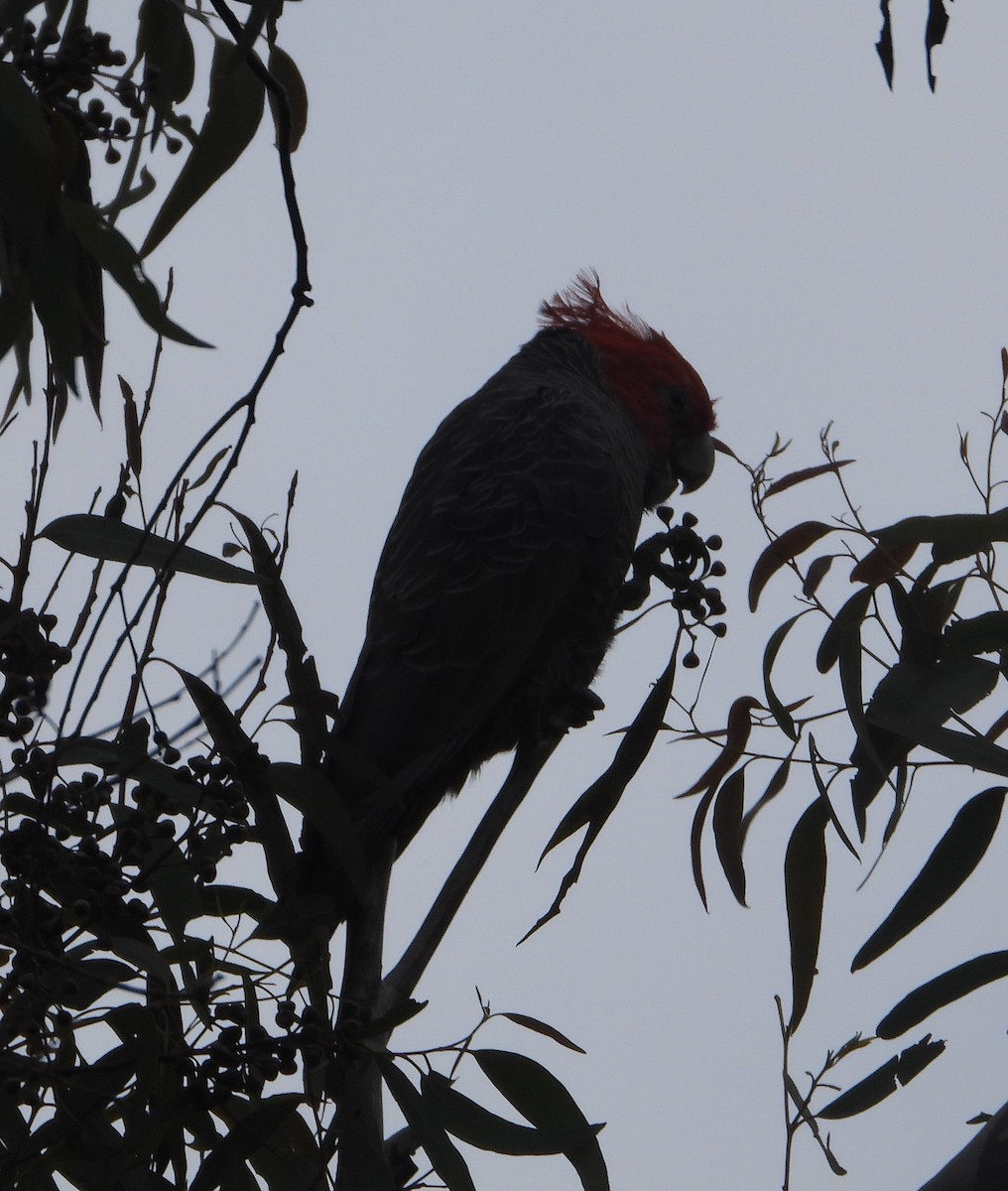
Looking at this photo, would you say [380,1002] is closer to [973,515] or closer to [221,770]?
[221,770]

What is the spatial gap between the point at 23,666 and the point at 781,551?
928 millimetres

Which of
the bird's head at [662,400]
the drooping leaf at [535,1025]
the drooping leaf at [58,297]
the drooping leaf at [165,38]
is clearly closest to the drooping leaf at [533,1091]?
the drooping leaf at [535,1025]

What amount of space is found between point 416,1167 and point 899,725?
713mm

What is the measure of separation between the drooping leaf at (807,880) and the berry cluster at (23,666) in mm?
835

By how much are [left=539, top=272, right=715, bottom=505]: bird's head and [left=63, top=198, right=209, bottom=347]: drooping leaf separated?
5.40ft

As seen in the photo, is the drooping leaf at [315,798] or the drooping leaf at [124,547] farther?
the drooping leaf at [315,798]

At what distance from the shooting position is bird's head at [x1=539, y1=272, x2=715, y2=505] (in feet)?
8.71

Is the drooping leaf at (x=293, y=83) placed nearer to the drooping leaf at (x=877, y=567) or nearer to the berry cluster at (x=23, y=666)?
the berry cluster at (x=23, y=666)

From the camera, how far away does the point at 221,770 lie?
3.96 ft

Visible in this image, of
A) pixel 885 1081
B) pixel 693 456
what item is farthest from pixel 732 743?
pixel 693 456

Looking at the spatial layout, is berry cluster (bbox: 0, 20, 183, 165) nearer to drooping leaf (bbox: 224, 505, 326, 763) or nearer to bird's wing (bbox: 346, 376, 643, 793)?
drooping leaf (bbox: 224, 505, 326, 763)

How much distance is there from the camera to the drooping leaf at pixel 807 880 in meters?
1.46

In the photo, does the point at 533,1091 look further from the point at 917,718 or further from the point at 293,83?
the point at 293,83

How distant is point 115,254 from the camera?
1067 mm
